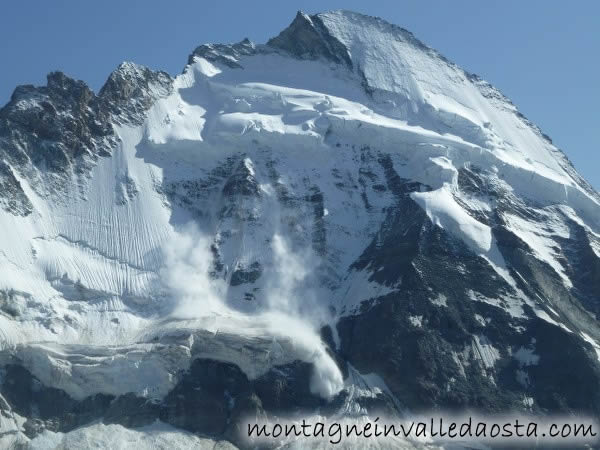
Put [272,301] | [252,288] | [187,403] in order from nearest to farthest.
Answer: [187,403] < [272,301] < [252,288]

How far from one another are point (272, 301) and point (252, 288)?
3.70m

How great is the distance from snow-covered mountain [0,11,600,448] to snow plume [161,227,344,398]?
285 millimetres

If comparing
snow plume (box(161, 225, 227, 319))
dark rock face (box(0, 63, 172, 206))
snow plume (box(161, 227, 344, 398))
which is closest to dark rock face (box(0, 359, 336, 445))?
snow plume (box(161, 227, 344, 398))

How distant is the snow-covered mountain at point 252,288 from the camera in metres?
156

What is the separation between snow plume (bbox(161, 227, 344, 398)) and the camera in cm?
16250

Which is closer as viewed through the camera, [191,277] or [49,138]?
[191,277]

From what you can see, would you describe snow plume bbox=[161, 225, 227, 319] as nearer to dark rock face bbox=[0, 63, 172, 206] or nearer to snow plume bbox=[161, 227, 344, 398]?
snow plume bbox=[161, 227, 344, 398]

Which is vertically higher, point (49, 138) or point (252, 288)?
point (49, 138)

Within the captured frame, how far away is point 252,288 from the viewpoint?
579ft

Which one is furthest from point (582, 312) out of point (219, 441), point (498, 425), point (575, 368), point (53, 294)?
point (53, 294)

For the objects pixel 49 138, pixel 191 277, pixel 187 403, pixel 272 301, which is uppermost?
pixel 49 138

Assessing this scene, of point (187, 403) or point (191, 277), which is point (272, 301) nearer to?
point (191, 277)

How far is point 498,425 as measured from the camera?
15712 cm

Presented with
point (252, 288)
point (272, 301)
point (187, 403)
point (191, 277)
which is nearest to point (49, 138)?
point (191, 277)
